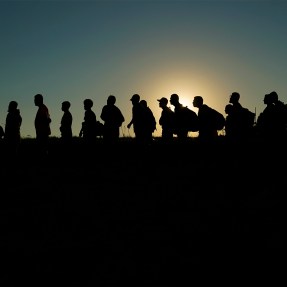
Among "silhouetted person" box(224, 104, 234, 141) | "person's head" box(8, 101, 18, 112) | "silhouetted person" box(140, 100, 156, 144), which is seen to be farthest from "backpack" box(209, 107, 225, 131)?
"person's head" box(8, 101, 18, 112)

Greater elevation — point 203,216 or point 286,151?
point 286,151

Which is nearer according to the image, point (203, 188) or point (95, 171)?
point (203, 188)

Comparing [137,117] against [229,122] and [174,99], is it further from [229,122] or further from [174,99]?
[229,122]

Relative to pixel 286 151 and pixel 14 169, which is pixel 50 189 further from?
pixel 286 151

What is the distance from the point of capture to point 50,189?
32.2 ft

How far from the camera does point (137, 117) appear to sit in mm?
14609

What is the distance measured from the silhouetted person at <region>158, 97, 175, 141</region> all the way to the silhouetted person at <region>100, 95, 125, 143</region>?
120 cm

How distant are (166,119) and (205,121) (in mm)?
1957

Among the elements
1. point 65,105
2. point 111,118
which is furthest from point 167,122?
point 65,105

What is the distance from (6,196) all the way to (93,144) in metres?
6.85

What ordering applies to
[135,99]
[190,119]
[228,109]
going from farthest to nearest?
[135,99] → [228,109] → [190,119]

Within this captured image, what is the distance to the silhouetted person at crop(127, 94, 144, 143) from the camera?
47.8 ft

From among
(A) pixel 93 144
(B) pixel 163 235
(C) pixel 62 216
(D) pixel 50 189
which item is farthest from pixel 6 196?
(A) pixel 93 144

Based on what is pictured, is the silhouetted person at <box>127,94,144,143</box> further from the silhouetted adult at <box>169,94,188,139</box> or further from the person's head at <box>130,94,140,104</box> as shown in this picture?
the silhouetted adult at <box>169,94,188,139</box>
